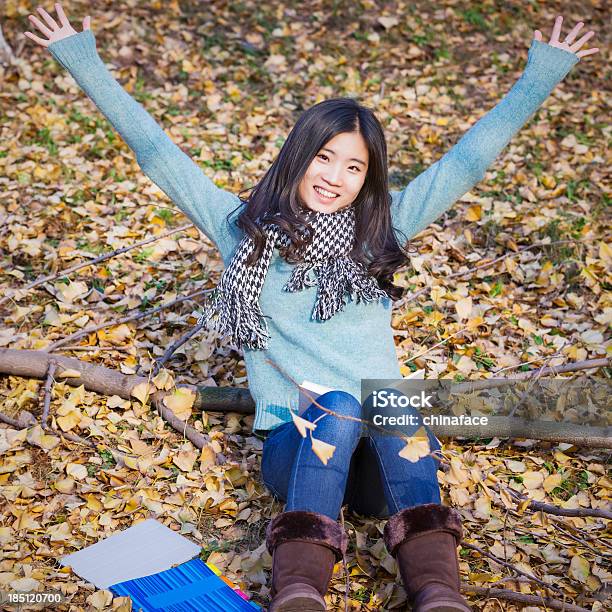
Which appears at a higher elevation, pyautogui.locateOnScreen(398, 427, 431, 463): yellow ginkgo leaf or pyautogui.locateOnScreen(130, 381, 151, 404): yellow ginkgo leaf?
pyautogui.locateOnScreen(398, 427, 431, 463): yellow ginkgo leaf

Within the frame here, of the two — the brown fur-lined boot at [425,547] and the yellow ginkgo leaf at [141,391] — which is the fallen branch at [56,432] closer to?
the yellow ginkgo leaf at [141,391]

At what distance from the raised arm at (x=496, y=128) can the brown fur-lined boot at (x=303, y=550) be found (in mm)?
1279

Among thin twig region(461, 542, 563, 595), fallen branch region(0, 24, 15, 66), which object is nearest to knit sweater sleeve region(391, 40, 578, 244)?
thin twig region(461, 542, 563, 595)

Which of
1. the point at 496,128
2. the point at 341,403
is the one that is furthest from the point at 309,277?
the point at 496,128

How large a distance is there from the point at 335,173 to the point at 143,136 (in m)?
0.73

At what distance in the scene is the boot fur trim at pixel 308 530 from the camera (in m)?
2.36

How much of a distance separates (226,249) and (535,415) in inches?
61.3

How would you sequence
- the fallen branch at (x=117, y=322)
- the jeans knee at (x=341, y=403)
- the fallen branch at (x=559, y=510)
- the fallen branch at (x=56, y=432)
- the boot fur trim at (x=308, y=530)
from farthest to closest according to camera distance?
1. the fallen branch at (x=117, y=322)
2. the fallen branch at (x=56, y=432)
3. the fallen branch at (x=559, y=510)
4. the jeans knee at (x=341, y=403)
5. the boot fur trim at (x=308, y=530)

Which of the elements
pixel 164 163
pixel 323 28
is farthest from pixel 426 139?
pixel 164 163

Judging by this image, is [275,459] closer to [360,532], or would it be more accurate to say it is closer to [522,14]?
[360,532]

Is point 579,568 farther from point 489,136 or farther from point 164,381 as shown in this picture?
point 164,381

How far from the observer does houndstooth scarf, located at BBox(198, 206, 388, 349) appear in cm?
292

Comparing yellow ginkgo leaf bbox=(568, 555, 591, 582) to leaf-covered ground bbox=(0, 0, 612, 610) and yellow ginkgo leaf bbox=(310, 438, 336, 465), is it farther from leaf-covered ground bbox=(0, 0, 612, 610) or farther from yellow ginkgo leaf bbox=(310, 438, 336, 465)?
yellow ginkgo leaf bbox=(310, 438, 336, 465)

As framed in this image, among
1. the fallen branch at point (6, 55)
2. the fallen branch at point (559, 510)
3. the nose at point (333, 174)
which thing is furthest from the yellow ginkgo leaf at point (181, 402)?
the fallen branch at point (6, 55)
